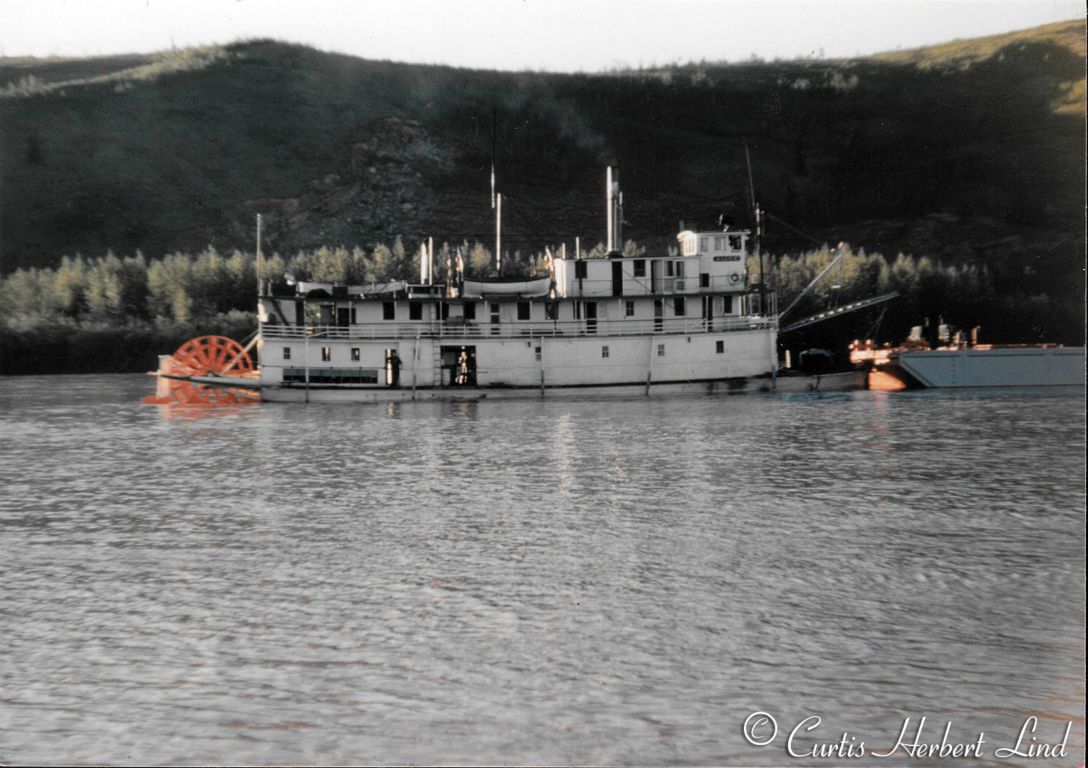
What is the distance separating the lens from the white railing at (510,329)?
54125 mm

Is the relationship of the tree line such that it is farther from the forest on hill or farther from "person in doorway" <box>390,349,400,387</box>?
"person in doorway" <box>390,349,400,387</box>

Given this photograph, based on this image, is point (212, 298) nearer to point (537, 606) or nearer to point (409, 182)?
point (409, 182)

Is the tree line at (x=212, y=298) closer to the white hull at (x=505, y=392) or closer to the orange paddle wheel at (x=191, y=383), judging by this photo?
the orange paddle wheel at (x=191, y=383)

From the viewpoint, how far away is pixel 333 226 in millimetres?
175875

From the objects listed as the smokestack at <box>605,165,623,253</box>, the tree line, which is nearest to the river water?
the smokestack at <box>605,165,623,253</box>

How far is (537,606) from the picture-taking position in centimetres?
1346

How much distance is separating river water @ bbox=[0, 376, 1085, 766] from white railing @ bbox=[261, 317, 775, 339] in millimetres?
24536

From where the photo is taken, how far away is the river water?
920 cm

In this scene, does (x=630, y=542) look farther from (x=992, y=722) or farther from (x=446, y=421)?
(x=446, y=421)

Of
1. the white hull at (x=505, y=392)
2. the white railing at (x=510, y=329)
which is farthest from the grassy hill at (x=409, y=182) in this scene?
the white hull at (x=505, y=392)

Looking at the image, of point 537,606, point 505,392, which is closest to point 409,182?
point 505,392

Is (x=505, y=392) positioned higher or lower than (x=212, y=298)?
lower

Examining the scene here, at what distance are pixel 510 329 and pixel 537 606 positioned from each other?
41.5 m

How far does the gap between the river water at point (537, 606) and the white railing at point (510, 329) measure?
2454cm
